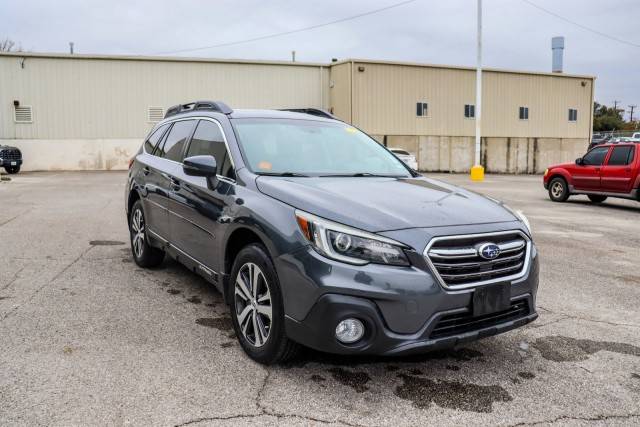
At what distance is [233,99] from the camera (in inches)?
1272

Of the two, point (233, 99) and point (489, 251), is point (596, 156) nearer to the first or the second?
→ point (489, 251)

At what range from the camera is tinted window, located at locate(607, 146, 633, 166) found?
14.0 meters

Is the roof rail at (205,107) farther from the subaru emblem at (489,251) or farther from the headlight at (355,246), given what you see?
the subaru emblem at (489,251)

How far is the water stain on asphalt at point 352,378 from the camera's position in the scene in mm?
3336

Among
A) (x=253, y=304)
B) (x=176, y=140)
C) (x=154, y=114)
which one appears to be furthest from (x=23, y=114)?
(x=253, y=304)

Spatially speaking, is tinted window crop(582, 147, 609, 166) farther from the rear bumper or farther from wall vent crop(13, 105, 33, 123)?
wall vent crop(13, 105, 33, 123)

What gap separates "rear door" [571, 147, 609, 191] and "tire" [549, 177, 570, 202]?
0.34 meters

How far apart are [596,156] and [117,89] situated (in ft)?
82.8

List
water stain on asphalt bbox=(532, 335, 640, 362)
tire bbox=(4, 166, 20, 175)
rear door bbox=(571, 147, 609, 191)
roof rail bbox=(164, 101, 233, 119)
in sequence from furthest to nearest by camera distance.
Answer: tire bbox=(4, 166, 20, 175) < rear door bbox=(571, 147, 609, 191) < roof rail bbox=(164, 101, 233, 119) < water stain on asphalt bbox=(532, 335, 640, 362)

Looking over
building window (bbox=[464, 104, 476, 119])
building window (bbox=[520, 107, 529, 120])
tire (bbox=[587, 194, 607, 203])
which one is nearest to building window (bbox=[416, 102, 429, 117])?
building window (bbox=[464, 104, 476, 119])

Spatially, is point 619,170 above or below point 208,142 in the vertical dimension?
below

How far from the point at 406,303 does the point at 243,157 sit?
1782 millimetres

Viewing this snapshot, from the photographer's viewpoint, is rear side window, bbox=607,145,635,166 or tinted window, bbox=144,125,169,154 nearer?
tinted window, bbox=144,125,169,154

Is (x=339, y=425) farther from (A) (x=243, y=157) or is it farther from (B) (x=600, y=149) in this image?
(B) (x=600, y=149)
